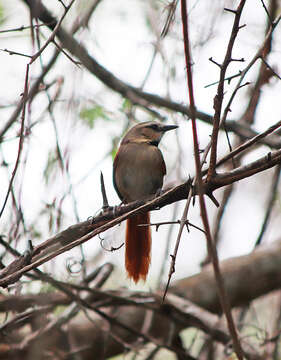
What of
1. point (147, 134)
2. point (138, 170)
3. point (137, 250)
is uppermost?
A: point (147, 134)

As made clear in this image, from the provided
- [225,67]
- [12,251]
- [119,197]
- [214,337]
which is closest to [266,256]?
[214,337]

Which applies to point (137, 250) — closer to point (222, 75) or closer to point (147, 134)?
point (147, 134)

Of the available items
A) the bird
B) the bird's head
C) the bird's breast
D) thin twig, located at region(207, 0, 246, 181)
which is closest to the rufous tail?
the bird

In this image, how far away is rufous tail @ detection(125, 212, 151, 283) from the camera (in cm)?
348

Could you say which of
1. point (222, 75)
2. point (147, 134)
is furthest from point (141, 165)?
point (222, 75)

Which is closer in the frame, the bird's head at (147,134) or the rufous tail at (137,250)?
the rufous tail at (137,250)

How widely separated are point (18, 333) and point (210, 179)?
2262mm

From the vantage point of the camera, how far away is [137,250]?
11.9ft

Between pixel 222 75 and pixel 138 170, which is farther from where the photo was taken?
pixel 138 170

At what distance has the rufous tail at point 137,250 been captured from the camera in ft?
11.4

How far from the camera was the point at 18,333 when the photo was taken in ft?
11.7

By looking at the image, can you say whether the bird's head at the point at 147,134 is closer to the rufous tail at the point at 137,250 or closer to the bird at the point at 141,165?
the bird at the point at 141,165

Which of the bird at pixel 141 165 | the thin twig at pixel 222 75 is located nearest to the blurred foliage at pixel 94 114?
the bird at pixel 141 165

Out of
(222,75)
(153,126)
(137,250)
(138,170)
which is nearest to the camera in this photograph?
(222,75)
